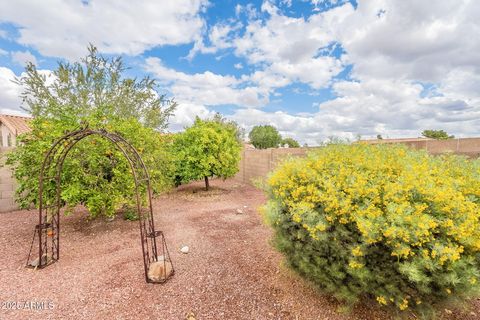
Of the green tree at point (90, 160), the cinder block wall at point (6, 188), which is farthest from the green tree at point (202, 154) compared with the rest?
the cinder block wall at point (6, 188)

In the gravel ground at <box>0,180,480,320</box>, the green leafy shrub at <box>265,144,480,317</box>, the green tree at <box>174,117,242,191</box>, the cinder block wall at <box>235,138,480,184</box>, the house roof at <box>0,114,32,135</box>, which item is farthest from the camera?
the house roof at <box>0,114,32,135</box>

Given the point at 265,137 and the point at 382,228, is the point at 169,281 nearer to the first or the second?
the point at 382,228

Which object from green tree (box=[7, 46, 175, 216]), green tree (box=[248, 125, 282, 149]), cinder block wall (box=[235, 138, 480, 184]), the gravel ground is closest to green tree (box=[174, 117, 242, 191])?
cinder block wall (box=[235, 138, 480, 184])

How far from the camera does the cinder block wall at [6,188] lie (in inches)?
295

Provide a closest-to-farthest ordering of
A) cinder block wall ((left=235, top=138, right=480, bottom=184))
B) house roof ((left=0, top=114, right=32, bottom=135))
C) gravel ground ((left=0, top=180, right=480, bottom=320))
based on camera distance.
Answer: gravel ground ((left=0, top=180, right=480, bottom=320)) → cinder block wall ((left=235, top=138, right=480, bottom=184)) → house roof ((left=0, top=114, right=32, bottom=135))

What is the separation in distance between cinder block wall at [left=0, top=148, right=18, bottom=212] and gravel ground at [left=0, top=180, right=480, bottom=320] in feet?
6.04

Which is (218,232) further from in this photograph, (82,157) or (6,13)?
(6,13)

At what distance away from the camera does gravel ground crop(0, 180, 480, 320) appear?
305 cm

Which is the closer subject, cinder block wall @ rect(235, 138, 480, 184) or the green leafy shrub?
the green leafy shrub

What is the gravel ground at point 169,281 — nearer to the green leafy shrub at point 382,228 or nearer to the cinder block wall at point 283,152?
the green leafy shrub at point 382,228

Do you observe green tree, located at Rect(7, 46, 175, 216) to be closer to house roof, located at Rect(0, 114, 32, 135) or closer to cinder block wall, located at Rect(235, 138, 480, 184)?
cinder block wall, located at Rect(235, 138, 480, 184)

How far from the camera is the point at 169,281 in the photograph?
12.3ft

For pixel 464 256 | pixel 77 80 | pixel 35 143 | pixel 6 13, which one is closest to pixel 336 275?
pixel 464 256

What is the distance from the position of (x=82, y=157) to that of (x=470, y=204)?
266 inches
